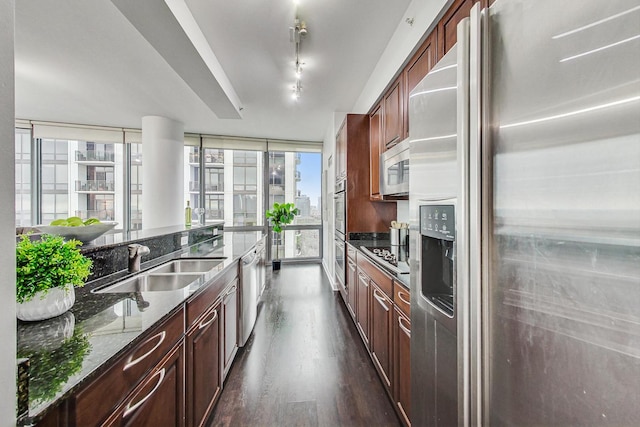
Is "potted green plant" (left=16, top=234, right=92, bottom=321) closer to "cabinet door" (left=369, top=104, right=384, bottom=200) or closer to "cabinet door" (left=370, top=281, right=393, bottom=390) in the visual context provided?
"cabinet door" (left=370, top=281, right=393, bottom=390)

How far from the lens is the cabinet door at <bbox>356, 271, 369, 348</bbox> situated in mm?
2223

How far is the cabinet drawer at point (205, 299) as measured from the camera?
4.30ft

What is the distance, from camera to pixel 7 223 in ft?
1.64

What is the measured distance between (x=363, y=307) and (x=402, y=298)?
Result: 970 mm

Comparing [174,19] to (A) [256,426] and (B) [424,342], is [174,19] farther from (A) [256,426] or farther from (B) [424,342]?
(A) [256,426]

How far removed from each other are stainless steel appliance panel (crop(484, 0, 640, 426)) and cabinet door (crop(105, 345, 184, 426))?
1.09 m

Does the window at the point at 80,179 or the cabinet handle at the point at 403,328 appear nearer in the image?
the cabinet handle at the point at 403,328

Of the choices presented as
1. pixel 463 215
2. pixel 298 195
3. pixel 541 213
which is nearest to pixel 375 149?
pixel 463 215

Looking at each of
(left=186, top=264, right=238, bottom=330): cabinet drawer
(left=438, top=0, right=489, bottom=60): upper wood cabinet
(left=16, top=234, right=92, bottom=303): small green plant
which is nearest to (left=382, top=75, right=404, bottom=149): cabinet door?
(left=438, top=0, right=489, bottom=60): upper wood cabinet

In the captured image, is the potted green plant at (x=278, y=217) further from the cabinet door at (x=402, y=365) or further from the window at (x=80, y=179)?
the cabinet door at (x=402, y=365)

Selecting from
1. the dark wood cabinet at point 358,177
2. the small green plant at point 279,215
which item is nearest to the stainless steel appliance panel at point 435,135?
Answer: the dark wood cabinet at point 358,177

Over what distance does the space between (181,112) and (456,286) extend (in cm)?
461

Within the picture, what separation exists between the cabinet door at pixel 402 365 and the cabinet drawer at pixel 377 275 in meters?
0.16

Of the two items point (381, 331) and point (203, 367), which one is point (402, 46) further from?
point (203, 367)
